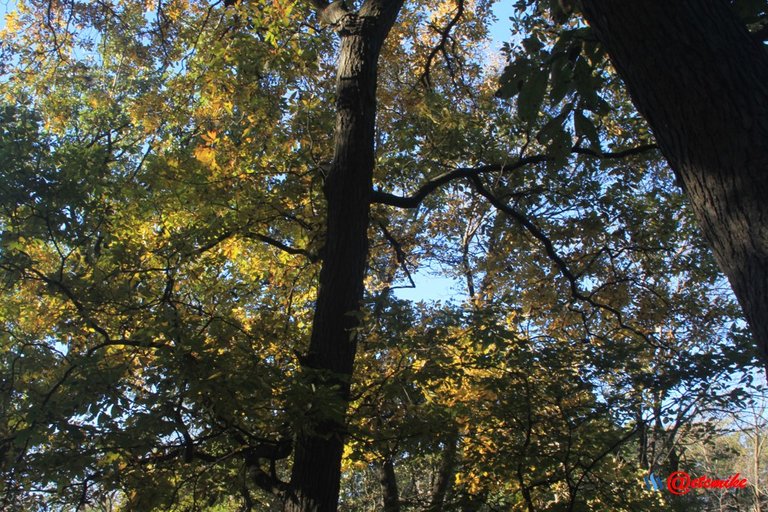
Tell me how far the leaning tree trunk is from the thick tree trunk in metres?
2.99

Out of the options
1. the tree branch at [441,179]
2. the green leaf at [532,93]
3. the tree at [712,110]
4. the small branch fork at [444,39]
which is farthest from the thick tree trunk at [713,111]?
the small branch fork at [444,39]

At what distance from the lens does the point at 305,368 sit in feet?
14.7

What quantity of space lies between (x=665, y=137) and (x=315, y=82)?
6.09 m

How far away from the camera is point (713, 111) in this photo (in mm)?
1642

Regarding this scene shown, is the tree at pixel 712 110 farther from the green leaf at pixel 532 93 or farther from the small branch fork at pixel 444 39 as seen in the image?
the small branch fork at pixel 444 39

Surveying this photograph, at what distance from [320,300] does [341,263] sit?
382 millimetres

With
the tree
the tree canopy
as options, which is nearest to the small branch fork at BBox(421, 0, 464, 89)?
the tree canopy

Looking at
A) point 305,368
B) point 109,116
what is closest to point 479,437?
point 305,368

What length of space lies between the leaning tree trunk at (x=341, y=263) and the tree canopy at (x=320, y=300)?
2 centimetres

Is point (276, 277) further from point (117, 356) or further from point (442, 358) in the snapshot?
point (442, 358)

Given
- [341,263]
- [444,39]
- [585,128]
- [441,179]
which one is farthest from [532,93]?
[444,39]

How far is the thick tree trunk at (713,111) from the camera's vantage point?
1.57 m

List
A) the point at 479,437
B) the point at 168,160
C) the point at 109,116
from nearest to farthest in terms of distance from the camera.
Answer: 1. the point at 479,437
2. the point at 168,160
3. the point at 109,116

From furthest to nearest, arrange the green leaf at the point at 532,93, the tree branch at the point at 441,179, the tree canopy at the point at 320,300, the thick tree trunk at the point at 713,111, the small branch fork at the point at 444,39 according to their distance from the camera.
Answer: the small branch fork at the point at 444,39, the tree branch at the point at 441,179, the tree canopy at the point at 320,300, the green leaf at the point at 532,93, the thick tree trunk at the point at 713,111
